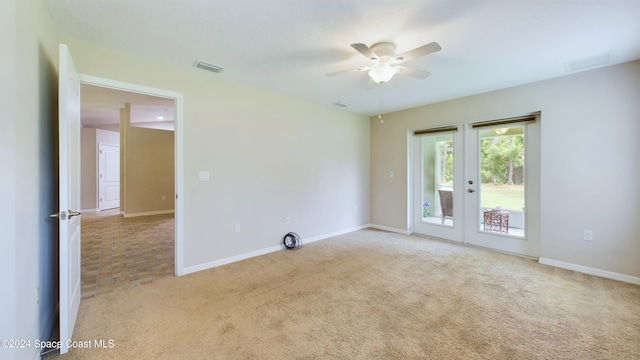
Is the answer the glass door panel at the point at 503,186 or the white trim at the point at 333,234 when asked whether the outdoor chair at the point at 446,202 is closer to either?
the glass door panel at the point at 503,186

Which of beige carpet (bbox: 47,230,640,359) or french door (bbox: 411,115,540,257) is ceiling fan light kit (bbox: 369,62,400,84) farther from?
french door (bbox: 411,115,540,257)

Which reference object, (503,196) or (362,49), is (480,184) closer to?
(503,196)

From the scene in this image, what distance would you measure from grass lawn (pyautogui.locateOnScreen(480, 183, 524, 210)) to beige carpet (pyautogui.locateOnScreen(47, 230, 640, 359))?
0.92m

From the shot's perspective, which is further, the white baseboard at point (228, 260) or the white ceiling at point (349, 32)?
the white baseboard at point (228, 260)

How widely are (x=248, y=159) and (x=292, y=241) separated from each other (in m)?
1.48

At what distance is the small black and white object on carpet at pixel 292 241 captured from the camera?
4.18 metres

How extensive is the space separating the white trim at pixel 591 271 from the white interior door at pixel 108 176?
421 inches

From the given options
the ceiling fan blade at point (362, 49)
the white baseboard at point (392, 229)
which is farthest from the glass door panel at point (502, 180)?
the ceiling fan blade at point (362, 49)

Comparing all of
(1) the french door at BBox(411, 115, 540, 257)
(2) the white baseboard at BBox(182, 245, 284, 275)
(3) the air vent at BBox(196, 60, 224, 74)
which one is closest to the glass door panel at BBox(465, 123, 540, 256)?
(1) the french door at BBox(411, 115, 540, 257)

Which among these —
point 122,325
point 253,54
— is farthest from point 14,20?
point 122,325

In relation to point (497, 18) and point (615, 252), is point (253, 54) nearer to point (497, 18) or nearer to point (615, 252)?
point (497, 18)

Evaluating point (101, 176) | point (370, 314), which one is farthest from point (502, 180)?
point (101, 176)

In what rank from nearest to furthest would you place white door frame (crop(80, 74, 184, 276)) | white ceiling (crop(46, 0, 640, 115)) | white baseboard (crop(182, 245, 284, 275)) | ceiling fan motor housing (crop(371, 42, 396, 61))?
white ceiling (crop(46, 0, 640, 115)), ceiling fan motor housing (crop(371, 42, 396, 61)), white door frame (crop(80, 74, 184, 276)), white baseboard (crop(182, 245, 284, 275))

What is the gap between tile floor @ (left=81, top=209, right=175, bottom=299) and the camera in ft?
9.73
